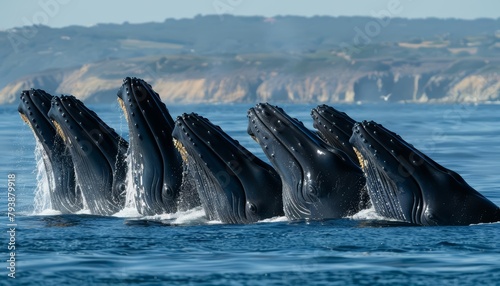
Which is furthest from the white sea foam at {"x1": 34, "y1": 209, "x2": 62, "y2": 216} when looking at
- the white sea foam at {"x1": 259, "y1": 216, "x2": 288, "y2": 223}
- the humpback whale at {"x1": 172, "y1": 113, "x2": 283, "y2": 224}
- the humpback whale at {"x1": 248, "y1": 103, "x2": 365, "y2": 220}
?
the humpback whale at {"x1": 248, "y1": 103, "x2": 365, "y2": 220}

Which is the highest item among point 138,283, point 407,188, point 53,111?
point 53,111

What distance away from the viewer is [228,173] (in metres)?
18.3

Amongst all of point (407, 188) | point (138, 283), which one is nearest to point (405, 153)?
point (407, 188)

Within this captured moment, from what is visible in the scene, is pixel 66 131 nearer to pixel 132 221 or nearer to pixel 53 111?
pixel 53 111

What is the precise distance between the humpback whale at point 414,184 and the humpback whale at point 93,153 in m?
4.11

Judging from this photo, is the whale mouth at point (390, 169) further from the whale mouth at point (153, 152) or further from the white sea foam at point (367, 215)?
the whale mouth at point (153, 152)

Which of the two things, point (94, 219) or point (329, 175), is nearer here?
point (329, 175)

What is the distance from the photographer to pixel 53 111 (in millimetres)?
19906

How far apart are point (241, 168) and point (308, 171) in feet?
3.32

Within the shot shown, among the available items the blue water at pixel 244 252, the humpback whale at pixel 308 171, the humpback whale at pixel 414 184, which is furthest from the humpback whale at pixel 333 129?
the humpback whale at pixel 414 184

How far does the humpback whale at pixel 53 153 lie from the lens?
20297 millimetres

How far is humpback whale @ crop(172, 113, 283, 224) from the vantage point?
18.3 m

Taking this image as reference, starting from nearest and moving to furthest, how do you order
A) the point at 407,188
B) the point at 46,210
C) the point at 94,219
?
the point at 407,188 < the point at 94,219 < the point at 46,210

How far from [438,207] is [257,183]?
2.58m
